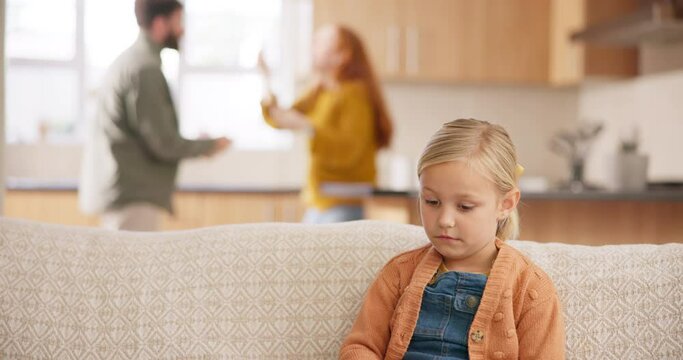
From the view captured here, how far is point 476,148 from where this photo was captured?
1.46 m

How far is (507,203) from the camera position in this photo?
1522 mm

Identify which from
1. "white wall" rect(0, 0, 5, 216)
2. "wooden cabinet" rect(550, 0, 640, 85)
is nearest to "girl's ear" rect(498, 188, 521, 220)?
"white wall" rect(0, 0, 5, 216)

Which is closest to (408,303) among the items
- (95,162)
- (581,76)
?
(95,162)

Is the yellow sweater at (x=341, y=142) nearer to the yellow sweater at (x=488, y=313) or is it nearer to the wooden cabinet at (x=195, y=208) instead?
the wooden cabinet at (x=195, y=208)

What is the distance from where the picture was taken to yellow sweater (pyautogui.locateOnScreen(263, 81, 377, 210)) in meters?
3.66

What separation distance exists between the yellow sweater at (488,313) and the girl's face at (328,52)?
7.03 ft

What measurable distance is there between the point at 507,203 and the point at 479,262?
0.11m

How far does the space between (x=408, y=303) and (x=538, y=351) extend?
226 mm

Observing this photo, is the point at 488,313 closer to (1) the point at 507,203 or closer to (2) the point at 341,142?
(1) the point at 507,203

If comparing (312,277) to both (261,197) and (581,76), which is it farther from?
(581,76)

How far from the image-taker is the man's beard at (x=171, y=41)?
325cm

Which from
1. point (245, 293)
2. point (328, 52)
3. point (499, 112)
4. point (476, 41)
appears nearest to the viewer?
point (245, 293)

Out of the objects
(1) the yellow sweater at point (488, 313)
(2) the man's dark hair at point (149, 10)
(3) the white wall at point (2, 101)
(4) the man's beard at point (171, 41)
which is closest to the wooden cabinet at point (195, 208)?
(4) the man's beard at point (171, 41)

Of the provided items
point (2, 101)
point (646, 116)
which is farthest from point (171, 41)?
point (646, 116)
